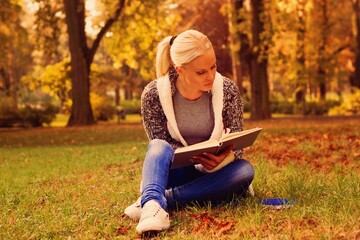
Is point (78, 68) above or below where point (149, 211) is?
above

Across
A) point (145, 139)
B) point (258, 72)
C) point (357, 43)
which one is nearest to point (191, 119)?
point (145, 139)

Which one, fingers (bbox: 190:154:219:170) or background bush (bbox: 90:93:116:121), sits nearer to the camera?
fingers (bbox: 190:154:219:170)

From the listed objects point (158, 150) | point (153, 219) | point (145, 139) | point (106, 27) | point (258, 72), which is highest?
point (106, 27)

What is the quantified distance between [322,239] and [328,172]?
3.30 meters

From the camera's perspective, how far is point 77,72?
2156 cm

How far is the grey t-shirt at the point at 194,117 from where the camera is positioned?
177 inches

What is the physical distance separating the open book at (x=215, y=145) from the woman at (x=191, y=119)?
10 centimetres

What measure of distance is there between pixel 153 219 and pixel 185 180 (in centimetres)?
102

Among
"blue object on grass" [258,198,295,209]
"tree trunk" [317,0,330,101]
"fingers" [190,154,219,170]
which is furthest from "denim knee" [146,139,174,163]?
"tree trunk" [317,0,330,101]

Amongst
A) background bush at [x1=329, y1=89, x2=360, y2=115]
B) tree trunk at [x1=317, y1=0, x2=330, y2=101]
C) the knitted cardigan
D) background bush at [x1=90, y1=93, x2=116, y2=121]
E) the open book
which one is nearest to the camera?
the open book

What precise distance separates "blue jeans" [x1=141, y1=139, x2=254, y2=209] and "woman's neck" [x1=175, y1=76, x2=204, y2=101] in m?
0.57

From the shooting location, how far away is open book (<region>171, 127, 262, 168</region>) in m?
3.88

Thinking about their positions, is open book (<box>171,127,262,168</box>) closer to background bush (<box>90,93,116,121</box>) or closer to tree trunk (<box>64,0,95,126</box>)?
tree trunk (<box>64,0,95,126</box>)

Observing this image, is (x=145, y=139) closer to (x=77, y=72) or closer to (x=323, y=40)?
(x=77, y=72)
